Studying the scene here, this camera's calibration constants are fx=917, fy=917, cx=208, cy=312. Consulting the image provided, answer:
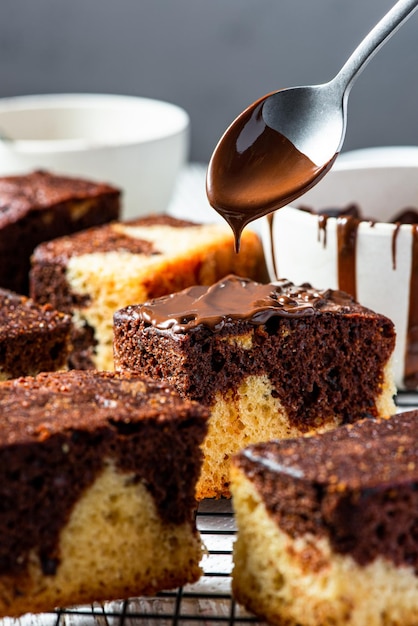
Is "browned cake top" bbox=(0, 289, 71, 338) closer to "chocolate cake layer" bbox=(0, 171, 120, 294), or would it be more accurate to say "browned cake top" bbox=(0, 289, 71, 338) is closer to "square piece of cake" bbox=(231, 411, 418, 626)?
"chocolate cake layer" bbox=(0, 171, 120, 294)

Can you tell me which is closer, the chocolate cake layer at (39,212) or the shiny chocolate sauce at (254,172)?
the shiny chocolate sauce at (254,172)

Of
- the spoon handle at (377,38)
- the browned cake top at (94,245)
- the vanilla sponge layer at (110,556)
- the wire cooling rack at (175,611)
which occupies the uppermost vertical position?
the spoon handle at (377,38)

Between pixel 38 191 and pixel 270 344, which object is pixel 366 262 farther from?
pixel 38 191

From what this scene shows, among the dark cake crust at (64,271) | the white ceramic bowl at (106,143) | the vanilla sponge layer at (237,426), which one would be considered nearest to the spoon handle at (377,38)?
the vanilla sponge layer at (237,426)

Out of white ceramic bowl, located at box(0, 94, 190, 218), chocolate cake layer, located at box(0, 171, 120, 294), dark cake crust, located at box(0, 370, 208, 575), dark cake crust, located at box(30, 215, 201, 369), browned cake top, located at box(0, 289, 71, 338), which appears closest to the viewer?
dark cake crust, located at box(0, 370, 208, 575)

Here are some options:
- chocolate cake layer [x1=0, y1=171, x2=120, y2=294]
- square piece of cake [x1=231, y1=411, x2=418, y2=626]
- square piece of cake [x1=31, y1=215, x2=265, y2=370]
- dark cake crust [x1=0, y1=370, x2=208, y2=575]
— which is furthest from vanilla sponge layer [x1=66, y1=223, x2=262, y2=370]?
square piece of cake [x1=231, y1=411, x2=418, y2=626]

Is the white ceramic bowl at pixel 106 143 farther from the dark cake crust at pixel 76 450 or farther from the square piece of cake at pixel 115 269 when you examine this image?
the dark cake crust at pixel 76 450

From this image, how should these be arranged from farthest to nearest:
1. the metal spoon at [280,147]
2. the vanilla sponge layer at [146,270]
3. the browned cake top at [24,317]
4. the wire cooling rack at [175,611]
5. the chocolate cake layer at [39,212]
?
the chocolate cake layer at [39,212] < the vanilla sponge layer at [146,270] < the browned cake top at [24,317] < the metal spoon at [280,147] < the wire cooling rack at [175,611]
